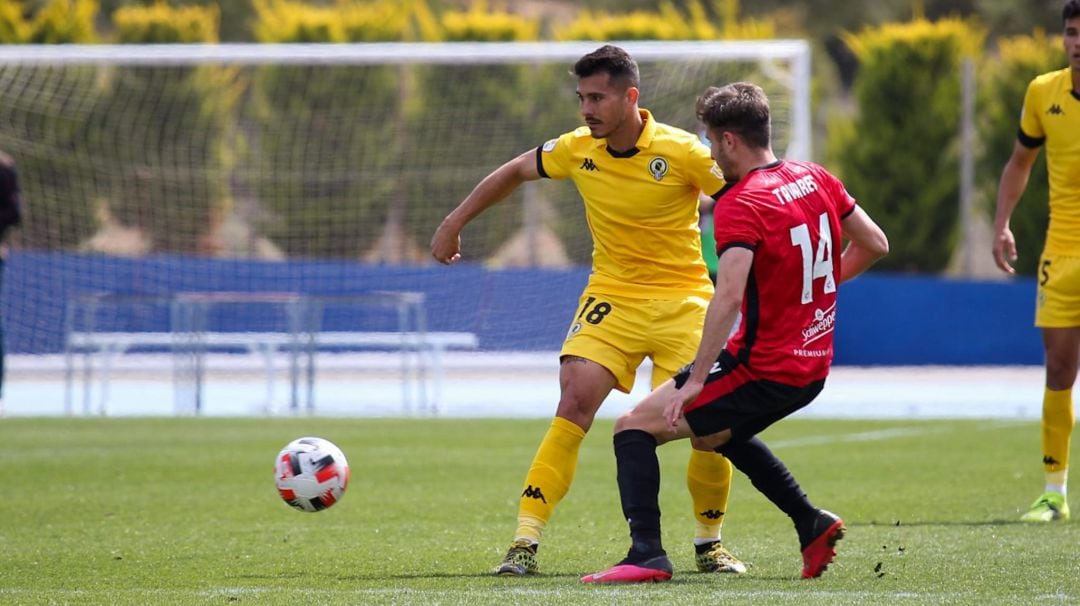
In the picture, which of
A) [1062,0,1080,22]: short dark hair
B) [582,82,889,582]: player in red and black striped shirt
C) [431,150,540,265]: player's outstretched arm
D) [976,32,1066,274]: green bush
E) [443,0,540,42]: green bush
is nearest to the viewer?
[582,82,889,582]: player in red and black striped shirt

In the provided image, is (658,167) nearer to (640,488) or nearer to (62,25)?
(640,488)

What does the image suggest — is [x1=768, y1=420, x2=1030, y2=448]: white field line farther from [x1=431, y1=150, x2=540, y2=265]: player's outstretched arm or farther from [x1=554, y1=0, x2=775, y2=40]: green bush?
[x1=554, y1=0, x2=775, y2=40]: green bush

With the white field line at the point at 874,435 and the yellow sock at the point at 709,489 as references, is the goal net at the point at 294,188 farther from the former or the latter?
the yellow sock at the point at 709,489

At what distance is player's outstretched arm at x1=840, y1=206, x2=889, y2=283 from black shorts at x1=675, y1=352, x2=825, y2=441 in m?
0.61

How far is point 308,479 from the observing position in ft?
21.6

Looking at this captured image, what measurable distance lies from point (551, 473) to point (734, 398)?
967mm

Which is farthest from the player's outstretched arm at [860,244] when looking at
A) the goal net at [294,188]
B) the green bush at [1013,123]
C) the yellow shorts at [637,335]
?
the green bush at [1013,123]

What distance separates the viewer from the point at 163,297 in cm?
1518

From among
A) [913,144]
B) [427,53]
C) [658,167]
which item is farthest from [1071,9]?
[913,144]

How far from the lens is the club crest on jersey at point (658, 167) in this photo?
6375 mm

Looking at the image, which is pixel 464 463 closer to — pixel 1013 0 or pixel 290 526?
pixel 290 526

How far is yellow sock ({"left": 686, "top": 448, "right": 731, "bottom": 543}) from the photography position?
633cm

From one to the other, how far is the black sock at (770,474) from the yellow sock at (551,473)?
0.65 metres

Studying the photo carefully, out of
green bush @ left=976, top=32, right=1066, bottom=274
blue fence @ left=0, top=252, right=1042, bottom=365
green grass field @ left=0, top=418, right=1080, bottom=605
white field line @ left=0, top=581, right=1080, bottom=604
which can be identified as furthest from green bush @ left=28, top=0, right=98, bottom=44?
white field line @ left=0, top=581, right=1080, bottom=604
